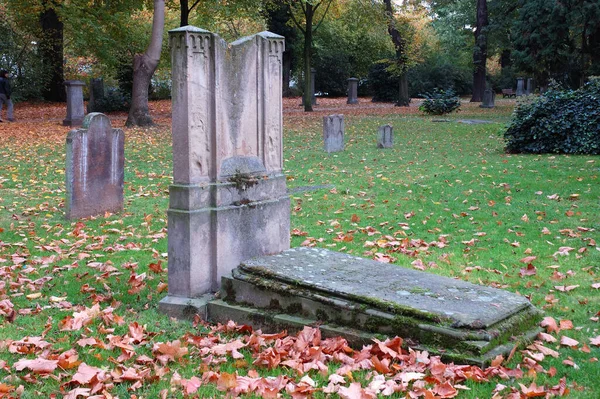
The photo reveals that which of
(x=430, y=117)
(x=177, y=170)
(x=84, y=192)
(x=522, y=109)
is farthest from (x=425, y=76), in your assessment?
(x=177, y=170)

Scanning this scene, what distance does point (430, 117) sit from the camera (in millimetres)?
29938

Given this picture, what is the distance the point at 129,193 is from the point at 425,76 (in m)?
39.7

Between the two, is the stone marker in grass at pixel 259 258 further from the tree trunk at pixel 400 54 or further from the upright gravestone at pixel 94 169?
the tree trunk at pixel 400 54

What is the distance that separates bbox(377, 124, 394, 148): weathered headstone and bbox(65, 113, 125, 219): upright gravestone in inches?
388

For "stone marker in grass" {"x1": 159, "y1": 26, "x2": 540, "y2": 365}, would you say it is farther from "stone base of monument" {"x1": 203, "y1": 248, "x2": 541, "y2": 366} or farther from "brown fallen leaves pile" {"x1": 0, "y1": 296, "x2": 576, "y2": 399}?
"brown fallen leaves pile" {"x1": 0, "y1": 296, "x2": 576, "y2": 399}

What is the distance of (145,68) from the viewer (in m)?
23.2

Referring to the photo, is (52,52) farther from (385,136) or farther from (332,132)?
(385,136)

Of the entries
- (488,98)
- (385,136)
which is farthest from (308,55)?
(385,136)

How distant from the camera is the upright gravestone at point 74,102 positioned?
24500 millimetres

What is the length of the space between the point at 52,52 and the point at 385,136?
80.8ft

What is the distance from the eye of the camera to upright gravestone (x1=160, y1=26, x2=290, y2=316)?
18.0 ft

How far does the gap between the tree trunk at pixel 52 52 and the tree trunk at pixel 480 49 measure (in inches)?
918

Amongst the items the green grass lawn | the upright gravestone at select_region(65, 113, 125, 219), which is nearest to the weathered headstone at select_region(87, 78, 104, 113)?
the green grass lawn

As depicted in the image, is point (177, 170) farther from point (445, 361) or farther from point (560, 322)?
point (560, 322)
